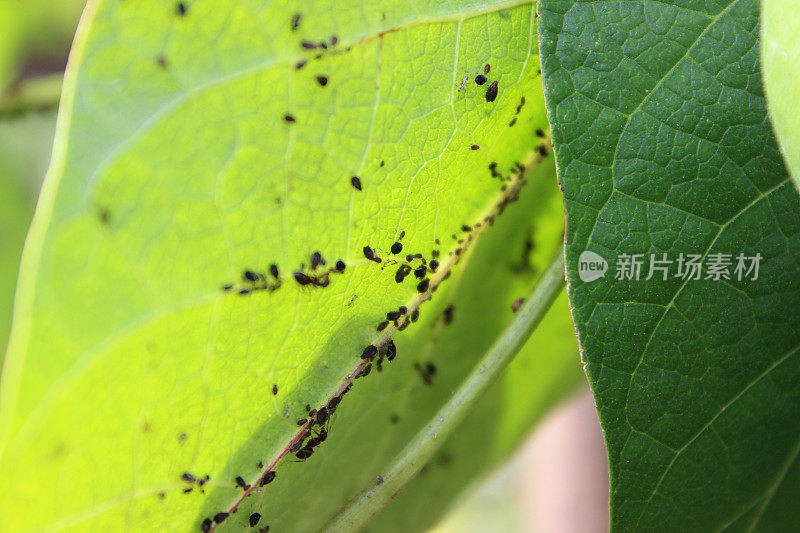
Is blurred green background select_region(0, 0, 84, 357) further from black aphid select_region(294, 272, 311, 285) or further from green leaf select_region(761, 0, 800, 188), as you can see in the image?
green leaf select_region(761, 0, 800, 188)

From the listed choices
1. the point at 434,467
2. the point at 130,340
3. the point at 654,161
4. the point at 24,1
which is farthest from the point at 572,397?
the point at 24,1

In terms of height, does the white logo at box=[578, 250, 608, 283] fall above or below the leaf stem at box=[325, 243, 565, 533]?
below

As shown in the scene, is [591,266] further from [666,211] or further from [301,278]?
[301,278]

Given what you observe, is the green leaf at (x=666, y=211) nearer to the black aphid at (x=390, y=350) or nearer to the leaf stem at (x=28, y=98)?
the black aphid at (x=390, y=350)

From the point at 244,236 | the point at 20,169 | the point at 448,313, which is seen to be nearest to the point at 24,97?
the point at 20,169

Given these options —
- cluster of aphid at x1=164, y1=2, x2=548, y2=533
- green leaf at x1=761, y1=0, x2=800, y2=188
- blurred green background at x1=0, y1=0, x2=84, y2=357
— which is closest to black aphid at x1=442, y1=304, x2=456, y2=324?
cluster of aphid at x1=164, y1=2, x2=548, y2=533

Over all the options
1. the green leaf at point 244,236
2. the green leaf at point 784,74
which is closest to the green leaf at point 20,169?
the green leaf at point 244,236
